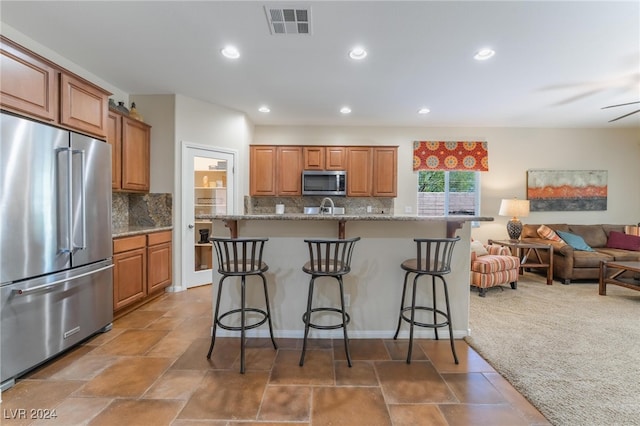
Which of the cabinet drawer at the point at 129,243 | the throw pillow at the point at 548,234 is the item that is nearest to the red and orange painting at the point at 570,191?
the throw pillow at the point at 548,234

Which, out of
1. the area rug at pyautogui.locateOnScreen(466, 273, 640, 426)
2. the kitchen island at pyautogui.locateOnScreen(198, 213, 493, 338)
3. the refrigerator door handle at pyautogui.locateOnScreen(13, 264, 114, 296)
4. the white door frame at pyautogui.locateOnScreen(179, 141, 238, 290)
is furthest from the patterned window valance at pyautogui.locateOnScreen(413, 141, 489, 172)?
the refrigerator door handle at pyautogui.locateOnScreen(13, 264, 114, 296)

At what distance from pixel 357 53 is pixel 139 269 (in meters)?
3.31

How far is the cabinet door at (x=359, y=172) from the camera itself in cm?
509

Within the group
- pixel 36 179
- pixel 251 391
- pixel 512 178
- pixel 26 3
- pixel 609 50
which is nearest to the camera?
pixel 251 391

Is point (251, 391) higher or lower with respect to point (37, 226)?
lower

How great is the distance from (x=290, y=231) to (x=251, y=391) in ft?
4.04

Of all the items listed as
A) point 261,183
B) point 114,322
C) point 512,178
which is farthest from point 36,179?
point 512,178

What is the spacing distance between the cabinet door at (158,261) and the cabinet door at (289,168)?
2071 mm

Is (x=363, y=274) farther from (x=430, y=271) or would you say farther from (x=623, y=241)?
(x=623, y=241)

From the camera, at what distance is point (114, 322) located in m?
2.86

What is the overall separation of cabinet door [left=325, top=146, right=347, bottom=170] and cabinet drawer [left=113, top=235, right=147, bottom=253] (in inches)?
121

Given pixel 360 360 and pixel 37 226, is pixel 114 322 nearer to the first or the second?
pixel 37 226

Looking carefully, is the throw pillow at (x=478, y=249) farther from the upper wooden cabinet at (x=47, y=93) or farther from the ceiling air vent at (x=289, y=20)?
the upper wooden cabinet at (x=47, y=93)

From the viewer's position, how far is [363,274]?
2.55 metres
